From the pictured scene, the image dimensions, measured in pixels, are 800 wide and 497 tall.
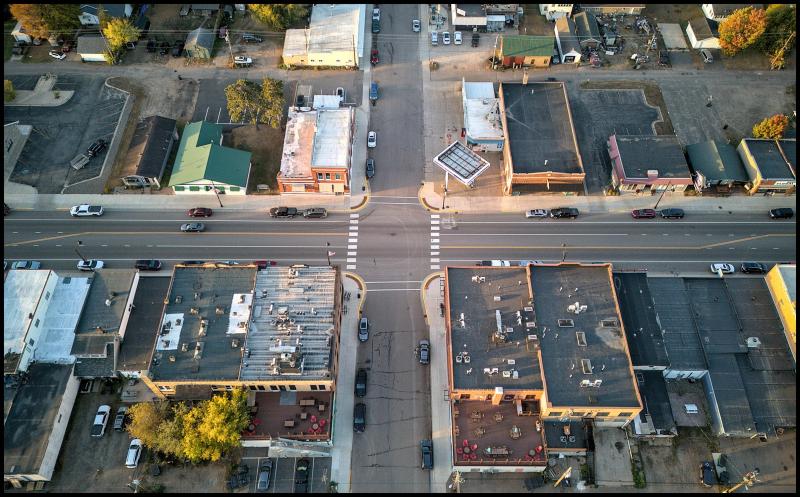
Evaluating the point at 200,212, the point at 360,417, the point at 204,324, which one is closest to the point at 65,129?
the point at 200,212

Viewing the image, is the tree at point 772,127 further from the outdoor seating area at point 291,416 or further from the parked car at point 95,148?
the parked car at point 95,148

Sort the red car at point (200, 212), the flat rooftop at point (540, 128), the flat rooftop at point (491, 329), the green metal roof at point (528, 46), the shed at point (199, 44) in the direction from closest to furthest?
the flat rooftop at point (491, 329) < the red car at point (200, 212) < the flat rooftop at point (540, 128) < the green metal roof at point (528, 46) < the shed at point (199, 44)

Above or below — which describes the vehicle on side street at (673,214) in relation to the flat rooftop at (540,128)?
below

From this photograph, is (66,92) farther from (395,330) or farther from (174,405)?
(395,330)

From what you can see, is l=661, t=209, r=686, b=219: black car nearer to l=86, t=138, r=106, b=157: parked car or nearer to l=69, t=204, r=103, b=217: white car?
l=69, t=204, r=103, b=217: white car

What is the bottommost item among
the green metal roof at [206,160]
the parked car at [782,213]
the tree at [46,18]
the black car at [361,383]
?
the black car at [361,383]

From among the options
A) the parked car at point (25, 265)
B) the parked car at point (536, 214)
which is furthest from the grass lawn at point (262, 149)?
the parked car at point (536, 214)

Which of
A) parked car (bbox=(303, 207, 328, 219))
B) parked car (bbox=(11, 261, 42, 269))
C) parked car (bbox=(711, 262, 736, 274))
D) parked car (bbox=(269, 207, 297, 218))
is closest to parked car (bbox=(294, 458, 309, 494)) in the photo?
parked car (bbox=(303, 207, 328, 219))
